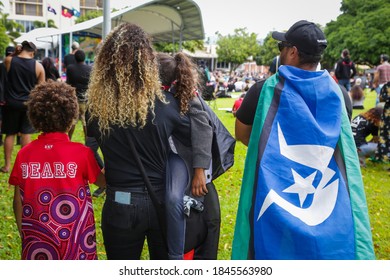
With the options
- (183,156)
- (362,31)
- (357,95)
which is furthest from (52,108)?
(362,31)

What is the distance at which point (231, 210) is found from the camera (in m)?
5.65

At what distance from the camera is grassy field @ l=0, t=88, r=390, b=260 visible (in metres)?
4.52

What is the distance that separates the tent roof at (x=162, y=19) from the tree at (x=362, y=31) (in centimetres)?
2147

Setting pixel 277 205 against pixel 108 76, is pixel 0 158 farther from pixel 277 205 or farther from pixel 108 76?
pixel 277 205

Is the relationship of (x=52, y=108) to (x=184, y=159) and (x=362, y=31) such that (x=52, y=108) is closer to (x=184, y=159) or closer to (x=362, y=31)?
(x=184, y=159)

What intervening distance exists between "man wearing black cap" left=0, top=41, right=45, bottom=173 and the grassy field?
59 centimetres

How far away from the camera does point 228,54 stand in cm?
7825

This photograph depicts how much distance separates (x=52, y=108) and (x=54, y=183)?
42 centimetres

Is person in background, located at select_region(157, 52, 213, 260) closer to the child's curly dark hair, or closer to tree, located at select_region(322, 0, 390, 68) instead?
the child's curly dark hair

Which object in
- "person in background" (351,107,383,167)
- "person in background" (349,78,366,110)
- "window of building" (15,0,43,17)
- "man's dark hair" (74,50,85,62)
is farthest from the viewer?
"window of building" (15,0,43,17)

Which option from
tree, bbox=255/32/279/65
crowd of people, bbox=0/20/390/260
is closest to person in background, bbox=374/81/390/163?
crowd of people, bbox=0/20/390/260

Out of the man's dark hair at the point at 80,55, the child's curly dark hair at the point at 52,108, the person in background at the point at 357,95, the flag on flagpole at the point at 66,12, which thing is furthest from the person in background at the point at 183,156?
the flag on flagpole at the point at 66,12

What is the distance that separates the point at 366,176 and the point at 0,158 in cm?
607

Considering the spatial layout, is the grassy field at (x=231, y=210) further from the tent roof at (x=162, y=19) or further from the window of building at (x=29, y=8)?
the window of building at (x=29, y=8)
